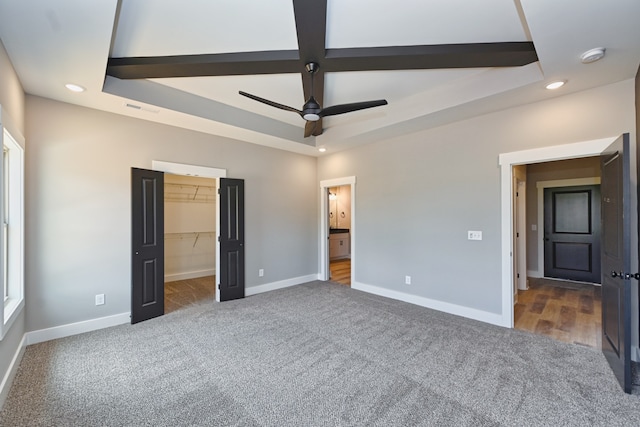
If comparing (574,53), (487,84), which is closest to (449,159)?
(487,84)

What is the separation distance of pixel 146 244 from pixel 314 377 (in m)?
2.84

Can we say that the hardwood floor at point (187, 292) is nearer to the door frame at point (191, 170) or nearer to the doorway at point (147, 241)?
the doorway at point (147, 241)

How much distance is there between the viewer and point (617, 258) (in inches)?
95.2

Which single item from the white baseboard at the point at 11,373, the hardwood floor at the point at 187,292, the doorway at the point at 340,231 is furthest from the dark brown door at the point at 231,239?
the doorway at the point at 340,231

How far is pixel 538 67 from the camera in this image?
9.16 feet

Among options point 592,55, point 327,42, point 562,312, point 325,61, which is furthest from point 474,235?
point 327,42

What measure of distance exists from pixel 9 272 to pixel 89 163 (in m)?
1.38

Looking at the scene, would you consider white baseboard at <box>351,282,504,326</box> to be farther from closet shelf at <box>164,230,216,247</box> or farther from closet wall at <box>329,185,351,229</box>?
closet wall at <box>329,185,351,229</box>

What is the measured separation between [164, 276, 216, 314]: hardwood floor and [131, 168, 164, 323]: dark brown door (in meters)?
0.37

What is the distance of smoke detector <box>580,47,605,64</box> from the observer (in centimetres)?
232

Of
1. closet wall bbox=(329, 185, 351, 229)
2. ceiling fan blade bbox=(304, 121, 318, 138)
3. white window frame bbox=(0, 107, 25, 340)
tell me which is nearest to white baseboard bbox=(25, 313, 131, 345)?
white window frame bbox=(0, 107, 25, 340)

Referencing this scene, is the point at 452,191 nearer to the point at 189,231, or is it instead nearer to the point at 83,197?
the point at 83,197

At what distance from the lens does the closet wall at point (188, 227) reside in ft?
20.3

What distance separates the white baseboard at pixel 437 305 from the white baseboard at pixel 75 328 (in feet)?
12.0
